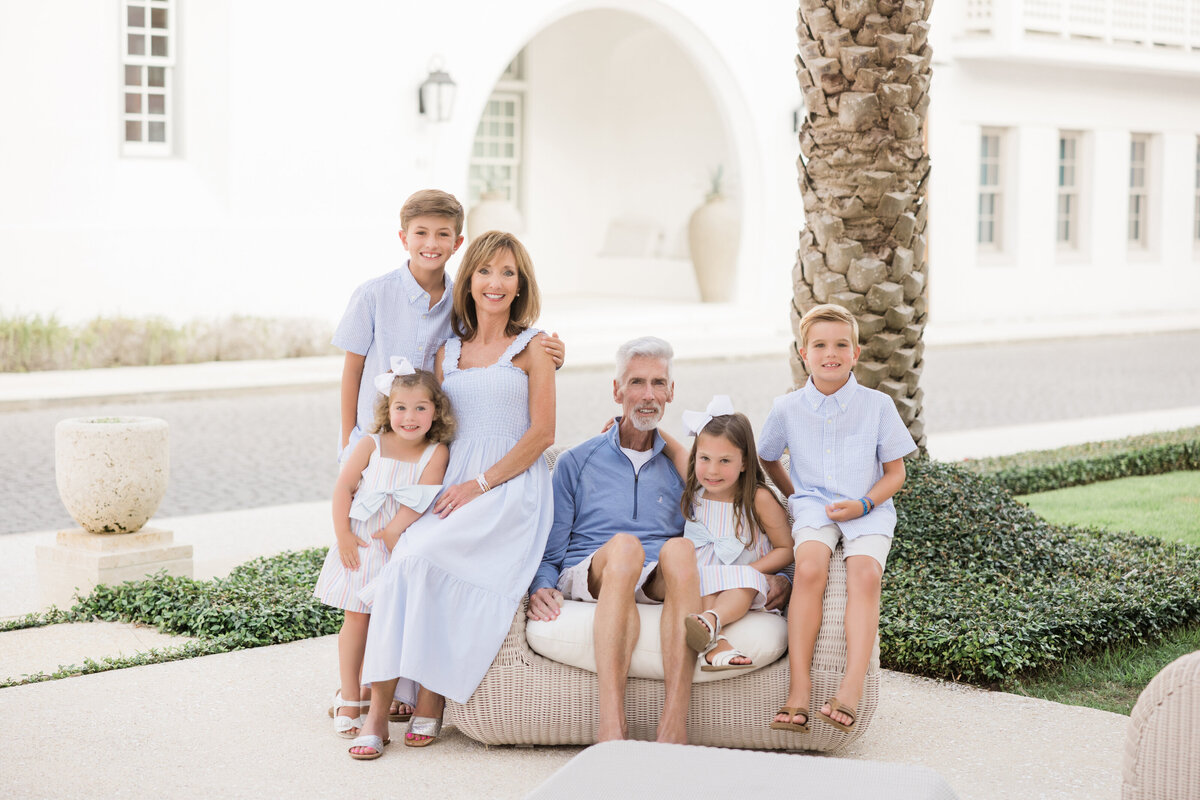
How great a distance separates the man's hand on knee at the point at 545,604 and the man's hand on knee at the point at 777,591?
64cm

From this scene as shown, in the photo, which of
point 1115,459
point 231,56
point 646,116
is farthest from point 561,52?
point 1115,459

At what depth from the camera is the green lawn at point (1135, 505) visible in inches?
284

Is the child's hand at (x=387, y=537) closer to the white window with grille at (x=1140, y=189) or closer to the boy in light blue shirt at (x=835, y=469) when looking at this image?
the boy in light blue shirt at (x=835, y=469)

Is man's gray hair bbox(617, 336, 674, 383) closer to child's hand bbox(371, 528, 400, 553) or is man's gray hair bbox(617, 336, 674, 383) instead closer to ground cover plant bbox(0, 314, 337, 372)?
child's hand bbox(371, 528, 400, 553)

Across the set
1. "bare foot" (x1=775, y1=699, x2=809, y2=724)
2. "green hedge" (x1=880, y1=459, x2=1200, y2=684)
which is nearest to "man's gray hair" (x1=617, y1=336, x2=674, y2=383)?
"bare foot" (x1=775, y1=699, x2=809, y2=724)

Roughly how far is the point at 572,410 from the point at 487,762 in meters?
7.76

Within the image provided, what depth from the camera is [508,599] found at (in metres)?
4.19

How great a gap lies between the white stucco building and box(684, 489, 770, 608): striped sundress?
11437mm

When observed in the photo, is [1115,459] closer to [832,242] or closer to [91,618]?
[832,242]

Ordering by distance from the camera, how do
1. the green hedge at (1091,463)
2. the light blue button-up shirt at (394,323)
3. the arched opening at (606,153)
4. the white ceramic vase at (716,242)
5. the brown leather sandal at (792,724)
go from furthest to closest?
the arched opening at (606,153), the white ceramic vase at (716,242), the green hedge at (1091,463), the light blue button-up shirt at (394,323), the brown leather sandal at (792,724)

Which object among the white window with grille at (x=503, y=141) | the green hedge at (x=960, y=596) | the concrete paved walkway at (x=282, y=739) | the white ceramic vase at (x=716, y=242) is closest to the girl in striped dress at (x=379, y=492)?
the concrete paved walkway at (x=282, y=739)

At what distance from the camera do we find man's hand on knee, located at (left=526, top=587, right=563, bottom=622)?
4.19 metres

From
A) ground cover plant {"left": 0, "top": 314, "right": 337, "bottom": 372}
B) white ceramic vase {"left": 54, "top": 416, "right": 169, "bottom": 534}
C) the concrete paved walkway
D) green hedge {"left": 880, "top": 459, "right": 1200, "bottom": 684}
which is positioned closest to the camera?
the concrete paved walkway

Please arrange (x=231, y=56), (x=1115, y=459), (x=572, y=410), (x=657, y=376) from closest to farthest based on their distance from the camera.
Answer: (x=657, y=376) < (x=1115, y=459) < (x=572, y=410) < (x=231, y=56)
